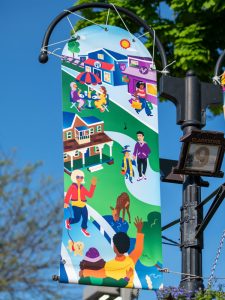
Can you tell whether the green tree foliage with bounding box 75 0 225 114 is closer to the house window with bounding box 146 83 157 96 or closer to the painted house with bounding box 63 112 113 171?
the house window with bounding box 146 83 157 96

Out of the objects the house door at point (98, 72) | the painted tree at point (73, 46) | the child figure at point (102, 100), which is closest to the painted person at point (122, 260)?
the child figure at point (102, 100)

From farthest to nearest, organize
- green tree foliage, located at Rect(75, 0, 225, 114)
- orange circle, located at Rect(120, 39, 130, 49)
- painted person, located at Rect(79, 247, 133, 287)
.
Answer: green tree foliage, located at Rect(75, 0, 225, 114), orange circle, located at Rect(120, 39, 130, 49), painted person, located at Rect(79, 247, 133, 287)

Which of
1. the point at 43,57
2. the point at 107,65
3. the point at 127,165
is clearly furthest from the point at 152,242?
the point at 43,57

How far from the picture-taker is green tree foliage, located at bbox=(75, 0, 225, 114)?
672 inches

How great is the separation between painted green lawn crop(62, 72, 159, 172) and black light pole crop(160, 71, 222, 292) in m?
0.37

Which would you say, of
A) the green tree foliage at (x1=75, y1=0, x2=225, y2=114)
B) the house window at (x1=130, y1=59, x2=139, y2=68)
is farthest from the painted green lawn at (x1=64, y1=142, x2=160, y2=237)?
the green tree foliage at (x1=75, y1=0, x2=225, y2=114)

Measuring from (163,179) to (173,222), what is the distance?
20.6 inches

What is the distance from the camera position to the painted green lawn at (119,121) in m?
8.34

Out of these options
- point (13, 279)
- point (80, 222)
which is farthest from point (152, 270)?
point (13, 279)

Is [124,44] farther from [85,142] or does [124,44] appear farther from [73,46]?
[85,142]

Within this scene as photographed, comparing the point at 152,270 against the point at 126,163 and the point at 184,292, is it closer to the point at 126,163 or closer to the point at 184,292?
the point at 184,292

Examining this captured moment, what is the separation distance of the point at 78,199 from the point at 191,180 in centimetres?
128

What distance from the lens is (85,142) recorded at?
8.20 m

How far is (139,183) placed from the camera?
8297mm
